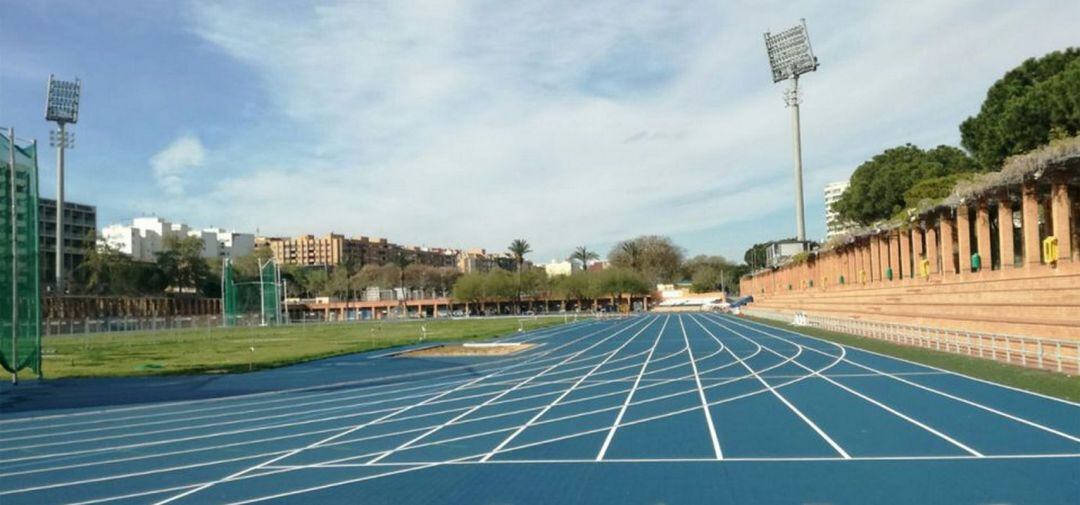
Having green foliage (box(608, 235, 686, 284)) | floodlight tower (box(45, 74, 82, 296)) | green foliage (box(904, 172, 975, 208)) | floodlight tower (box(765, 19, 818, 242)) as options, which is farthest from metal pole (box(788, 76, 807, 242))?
floodlight tower (box(45, 74, 82, 296))

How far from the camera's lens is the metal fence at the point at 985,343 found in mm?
16375

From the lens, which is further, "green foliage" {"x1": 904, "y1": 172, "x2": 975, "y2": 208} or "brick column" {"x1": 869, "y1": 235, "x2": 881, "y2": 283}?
"green foliage" {"x1": 904, "y1": 172, "x2": 975, "y2": 208}

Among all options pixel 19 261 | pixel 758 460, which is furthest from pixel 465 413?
A: pixel 19 261

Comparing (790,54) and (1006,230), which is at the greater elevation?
(790,54)

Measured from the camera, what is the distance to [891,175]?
5244cm

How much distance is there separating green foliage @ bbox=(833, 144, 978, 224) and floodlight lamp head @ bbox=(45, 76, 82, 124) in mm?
72983

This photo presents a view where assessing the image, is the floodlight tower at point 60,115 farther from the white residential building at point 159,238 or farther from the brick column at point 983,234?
the brick column at point 983,234

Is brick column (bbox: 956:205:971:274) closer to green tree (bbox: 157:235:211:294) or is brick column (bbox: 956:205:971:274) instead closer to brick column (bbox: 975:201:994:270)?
brick column (bbox: 975:201:994:270)

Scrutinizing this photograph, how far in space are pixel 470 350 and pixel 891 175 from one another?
3613 cm

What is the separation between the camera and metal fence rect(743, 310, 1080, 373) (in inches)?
645

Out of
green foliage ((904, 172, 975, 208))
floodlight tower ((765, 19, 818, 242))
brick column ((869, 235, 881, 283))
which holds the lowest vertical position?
brick column ((869, 235, 881, 283))

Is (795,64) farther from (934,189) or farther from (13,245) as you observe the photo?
(13,245)

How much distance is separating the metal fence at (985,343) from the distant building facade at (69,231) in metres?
98.0

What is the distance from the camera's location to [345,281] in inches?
4525
